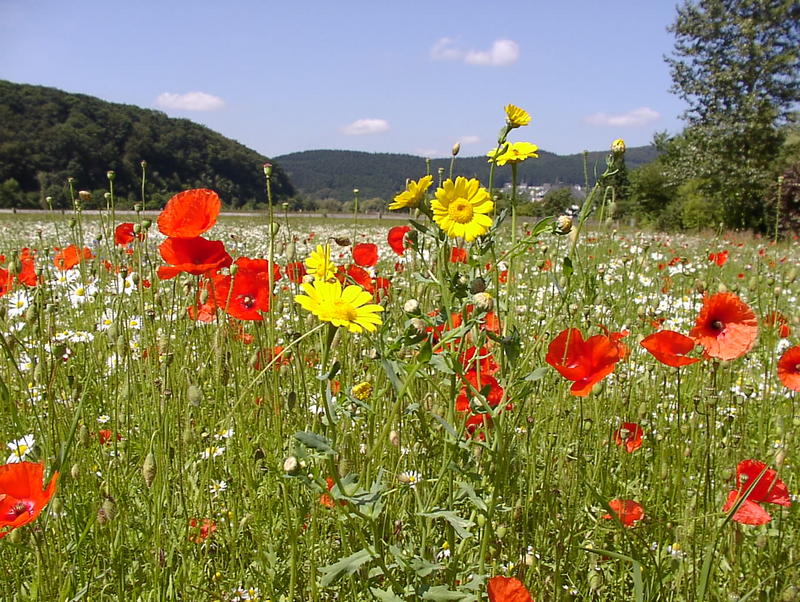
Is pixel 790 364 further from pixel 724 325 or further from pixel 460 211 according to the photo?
pixel 460 211

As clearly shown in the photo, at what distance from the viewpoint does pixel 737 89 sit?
22.1 meters

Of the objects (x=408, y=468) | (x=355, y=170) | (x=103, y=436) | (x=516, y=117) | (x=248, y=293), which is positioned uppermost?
(x=355, y=170)

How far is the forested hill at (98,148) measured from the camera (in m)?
40.2

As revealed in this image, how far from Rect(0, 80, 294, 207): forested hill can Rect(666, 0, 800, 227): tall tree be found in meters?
21.8

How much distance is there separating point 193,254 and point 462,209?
63cm

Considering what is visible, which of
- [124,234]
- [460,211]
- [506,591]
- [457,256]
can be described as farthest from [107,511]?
[124,234]

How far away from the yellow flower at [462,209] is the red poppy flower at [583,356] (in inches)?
11.1

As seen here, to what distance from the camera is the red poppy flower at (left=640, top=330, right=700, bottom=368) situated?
3.96ft

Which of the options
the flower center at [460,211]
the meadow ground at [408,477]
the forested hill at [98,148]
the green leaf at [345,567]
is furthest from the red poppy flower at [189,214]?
the forested hill at [98,148]

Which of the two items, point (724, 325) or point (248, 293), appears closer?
point (724, 325)

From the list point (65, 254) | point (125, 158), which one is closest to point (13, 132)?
point (125, 158)

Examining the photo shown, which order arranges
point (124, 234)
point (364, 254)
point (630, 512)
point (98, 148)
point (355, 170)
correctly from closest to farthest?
point (630, 512), point (364, 254), point (124, 234), point (98, 148), point (355, 170)

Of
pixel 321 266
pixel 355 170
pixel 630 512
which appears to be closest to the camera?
pixel 321 266

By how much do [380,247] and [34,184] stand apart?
42908 millimetres
